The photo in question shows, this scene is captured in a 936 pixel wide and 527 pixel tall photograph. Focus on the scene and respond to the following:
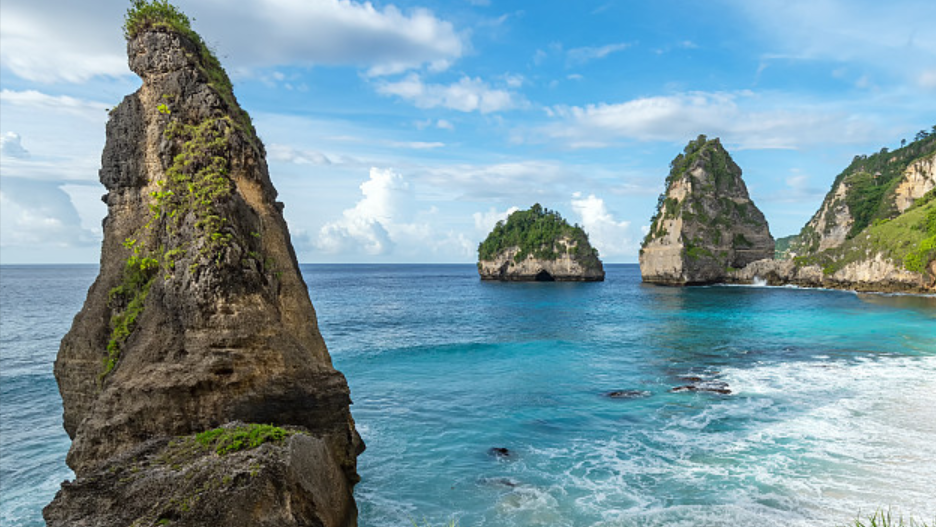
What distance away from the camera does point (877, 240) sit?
229 feet

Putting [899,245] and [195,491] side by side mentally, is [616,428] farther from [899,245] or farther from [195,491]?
[899,245]

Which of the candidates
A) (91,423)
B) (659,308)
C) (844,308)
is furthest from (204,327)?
(844,308)

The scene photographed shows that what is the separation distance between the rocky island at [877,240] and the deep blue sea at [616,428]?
36138 mm

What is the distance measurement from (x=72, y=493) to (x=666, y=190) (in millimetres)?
111617

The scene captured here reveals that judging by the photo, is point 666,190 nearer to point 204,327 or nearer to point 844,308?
point 844,308

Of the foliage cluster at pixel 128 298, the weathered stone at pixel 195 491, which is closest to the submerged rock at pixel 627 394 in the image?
the weathered stone at pixel 195 491

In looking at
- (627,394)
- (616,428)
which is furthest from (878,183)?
(616,428)

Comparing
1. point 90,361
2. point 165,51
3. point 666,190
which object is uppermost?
point 666,190

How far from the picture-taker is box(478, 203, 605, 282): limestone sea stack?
11406 cm

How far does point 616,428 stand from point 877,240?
243 ft

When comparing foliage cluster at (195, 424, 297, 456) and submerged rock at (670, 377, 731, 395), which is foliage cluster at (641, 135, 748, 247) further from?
foliage cluster at (195, 424, 297, 456)

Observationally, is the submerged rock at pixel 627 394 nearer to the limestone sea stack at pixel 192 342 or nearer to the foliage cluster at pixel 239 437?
the limestone sea stack at pixel 192 342

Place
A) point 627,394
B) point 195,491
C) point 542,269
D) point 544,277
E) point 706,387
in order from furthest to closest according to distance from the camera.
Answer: point 544,277
point 542,269
point 706,387
point 627,394
point 195,491

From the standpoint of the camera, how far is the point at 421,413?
18.4m
